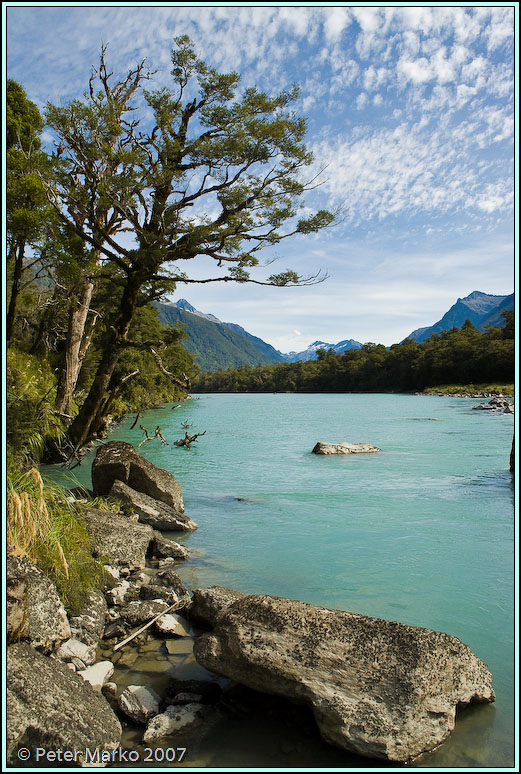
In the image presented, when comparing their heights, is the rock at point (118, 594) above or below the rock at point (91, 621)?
below

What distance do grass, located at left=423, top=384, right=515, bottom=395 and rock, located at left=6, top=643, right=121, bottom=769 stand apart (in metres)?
73.7

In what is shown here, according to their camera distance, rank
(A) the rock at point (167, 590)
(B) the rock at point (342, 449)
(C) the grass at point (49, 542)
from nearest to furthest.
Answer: (C) the grass at point (49, 542)
(A) the rock at point (167, 590)
(B) the rock at point (342, 449)

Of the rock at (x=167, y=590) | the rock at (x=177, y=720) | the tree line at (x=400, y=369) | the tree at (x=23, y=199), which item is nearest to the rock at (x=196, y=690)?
the rock at (x=177, y=720)

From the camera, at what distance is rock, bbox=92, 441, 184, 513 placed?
1082 centimetres

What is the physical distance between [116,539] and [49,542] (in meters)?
2.13

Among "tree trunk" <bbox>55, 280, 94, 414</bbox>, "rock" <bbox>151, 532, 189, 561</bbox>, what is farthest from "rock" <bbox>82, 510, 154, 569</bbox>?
"tree trunk" <bbox>55, 280, 94, 414</bbox>

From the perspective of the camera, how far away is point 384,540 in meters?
9.85

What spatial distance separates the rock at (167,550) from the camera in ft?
27.4

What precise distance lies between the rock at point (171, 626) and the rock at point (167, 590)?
30 cm

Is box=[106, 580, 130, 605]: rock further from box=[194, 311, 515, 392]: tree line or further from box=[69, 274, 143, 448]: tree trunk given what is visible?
box=[194, 311, 515, 392]: tree line

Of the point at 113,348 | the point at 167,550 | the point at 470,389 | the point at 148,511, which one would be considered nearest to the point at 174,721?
the point at 167,550

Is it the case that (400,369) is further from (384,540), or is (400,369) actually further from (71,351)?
(384,540)

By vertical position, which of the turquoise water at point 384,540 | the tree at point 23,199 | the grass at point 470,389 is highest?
the tree at point 23,199

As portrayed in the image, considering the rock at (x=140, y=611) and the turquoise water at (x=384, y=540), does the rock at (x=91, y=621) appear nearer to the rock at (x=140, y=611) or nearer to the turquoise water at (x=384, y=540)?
the rock at (x=140, y=611)
